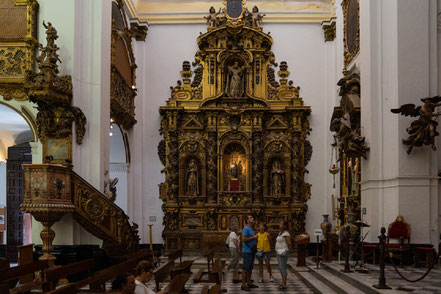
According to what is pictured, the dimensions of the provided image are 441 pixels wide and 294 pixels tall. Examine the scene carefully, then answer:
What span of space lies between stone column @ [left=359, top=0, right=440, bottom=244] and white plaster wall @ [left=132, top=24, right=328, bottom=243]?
649cm

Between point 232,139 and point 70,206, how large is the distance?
9.05 meters

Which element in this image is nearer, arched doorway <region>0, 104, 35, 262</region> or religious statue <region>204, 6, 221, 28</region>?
arched doorway <region>0, 104, 35, 262</region>

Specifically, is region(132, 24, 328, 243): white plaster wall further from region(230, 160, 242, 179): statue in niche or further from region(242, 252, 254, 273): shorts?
region(242, 252, 254, 273): shorts

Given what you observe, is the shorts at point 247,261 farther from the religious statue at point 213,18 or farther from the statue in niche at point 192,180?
the religious statue at point 213,18

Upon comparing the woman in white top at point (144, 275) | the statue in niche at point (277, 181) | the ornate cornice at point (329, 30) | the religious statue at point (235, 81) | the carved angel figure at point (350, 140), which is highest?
Answer: the ornate cornice at point (329, 30)

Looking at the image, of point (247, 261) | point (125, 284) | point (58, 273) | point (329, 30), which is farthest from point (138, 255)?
point (329, 30)

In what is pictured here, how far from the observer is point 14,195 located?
58.0 ft

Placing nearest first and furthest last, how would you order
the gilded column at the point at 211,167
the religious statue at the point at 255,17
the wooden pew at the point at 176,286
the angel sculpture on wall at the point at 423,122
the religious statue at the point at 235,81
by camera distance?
the wooden pew at the point at 176,286, the angel sculpture on wall at the point at 423,122, the gilded column at the point at 211,167, the religious statue at the point at 235,81, the religious statue at the point at 255,17

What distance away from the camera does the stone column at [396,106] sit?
12.5 metres

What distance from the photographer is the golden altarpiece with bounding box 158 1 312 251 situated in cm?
1973

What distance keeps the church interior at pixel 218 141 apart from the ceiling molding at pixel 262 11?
0.06 meters

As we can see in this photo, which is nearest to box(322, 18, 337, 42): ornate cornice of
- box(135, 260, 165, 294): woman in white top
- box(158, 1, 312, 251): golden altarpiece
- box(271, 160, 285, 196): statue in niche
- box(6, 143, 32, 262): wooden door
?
box(158, 1, 312, 251): golden altarpiece

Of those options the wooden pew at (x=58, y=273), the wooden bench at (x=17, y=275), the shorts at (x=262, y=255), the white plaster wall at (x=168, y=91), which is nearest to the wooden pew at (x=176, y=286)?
the wooden pew at (x=58, y=273)

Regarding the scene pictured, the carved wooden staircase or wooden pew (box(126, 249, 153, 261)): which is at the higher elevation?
the carved wooden staircase
